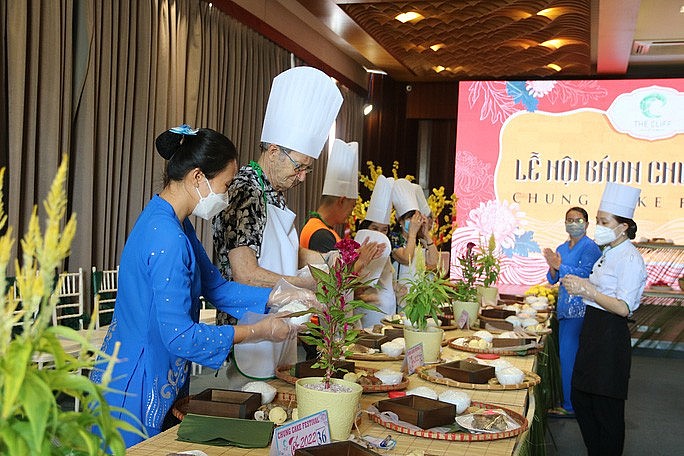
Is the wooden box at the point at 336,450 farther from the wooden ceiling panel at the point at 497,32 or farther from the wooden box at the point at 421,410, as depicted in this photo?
the wooden ceiling panel at the point at 497,32

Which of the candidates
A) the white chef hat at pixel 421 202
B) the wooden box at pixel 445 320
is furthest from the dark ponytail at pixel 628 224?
the white chef hat at pixel 421 202

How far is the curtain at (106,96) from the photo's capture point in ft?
12.2

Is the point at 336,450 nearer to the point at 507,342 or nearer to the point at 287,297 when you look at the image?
the point at 287,297

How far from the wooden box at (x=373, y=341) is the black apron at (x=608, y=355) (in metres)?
1.27

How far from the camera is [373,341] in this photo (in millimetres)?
2432

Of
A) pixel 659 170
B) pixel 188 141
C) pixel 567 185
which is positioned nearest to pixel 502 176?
pixel 567 185

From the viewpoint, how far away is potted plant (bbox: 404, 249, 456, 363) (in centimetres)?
220

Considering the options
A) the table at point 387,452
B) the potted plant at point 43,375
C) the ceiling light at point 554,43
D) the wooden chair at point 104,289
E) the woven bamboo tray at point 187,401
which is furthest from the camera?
the ceiling light at point 554,43

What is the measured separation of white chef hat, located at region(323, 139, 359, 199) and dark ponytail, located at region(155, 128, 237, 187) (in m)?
1.65

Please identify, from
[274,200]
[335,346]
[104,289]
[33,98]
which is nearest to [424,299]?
[274,200]

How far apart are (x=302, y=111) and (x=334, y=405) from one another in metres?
1.22

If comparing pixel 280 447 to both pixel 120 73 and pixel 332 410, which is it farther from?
pixel 120 73

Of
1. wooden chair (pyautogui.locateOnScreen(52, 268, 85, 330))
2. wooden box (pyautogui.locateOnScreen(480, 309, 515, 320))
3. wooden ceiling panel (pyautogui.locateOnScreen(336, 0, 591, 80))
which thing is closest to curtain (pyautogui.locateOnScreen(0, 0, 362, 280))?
wooden chair (pyautogui.locateOnScreen(52, 268, 85, 330))

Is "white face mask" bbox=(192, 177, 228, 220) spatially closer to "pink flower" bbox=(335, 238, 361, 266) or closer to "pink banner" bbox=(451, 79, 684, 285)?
"pink flower" bbox=(335, 238, 361, 266)
